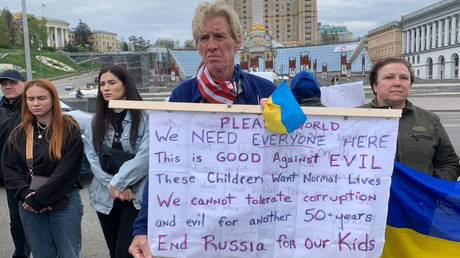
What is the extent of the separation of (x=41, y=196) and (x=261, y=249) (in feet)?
6.25

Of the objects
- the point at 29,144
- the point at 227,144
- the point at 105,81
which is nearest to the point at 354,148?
the point at 227,144

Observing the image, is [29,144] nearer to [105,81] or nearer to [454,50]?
[105,81]

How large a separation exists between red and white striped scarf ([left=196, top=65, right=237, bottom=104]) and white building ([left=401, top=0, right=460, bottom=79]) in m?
86.6

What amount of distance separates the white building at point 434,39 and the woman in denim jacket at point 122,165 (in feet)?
284

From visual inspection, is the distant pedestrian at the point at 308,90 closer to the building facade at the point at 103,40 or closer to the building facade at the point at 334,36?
the building facade at the point at 334,36

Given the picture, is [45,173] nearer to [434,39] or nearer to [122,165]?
[122,165]

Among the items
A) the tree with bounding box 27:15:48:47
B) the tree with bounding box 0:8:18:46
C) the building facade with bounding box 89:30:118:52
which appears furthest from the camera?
the building facade with bounding box 89:30:118:52

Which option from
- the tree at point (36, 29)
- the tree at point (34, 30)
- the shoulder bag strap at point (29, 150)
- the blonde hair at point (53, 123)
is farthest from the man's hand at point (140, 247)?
the tree at point (34, 30)

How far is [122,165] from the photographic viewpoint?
2850 mm

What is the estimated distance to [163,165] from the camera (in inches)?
81.0

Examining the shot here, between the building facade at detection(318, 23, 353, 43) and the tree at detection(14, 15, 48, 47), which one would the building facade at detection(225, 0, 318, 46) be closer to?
the building facade at detection(318, 23, 353, 43)

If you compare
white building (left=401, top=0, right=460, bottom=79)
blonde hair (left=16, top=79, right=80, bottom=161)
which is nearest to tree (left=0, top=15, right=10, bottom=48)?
white building (left=401, top=0, right=460, bottom=79)

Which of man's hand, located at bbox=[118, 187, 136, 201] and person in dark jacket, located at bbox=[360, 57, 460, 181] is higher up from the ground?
person in dark jacket, located at bbox=[360, 57, 460, 181]

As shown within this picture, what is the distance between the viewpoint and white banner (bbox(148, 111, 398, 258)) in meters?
2.04
